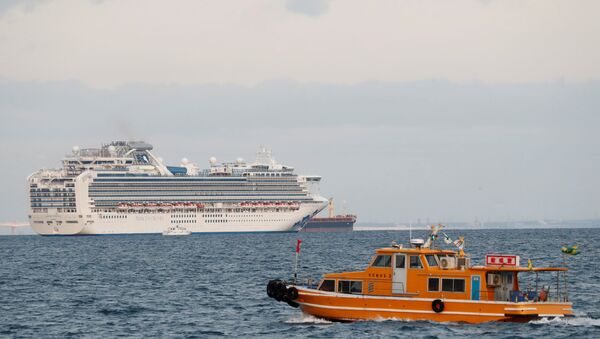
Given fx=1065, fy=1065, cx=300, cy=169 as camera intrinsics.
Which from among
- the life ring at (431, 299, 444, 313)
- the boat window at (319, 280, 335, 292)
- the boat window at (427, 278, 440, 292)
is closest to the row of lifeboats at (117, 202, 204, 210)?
the boat window at (319, 280, 335, 292)

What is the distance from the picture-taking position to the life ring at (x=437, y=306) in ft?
123

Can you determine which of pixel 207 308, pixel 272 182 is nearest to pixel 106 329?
pixel 207 308

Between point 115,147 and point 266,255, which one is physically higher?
point 115,147

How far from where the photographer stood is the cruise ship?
173 meters

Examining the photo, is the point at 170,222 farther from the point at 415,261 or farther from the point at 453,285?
the point at 453,285

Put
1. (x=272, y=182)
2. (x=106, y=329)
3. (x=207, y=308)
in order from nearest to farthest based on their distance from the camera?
1. (x=106, y=329)
2. (x=207, y=308)
3. (x=272, y=182)

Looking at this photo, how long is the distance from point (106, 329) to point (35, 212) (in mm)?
136155

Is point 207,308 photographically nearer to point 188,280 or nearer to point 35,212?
point 188,280

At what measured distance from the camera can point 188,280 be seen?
65.1m

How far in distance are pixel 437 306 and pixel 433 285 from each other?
0.88m

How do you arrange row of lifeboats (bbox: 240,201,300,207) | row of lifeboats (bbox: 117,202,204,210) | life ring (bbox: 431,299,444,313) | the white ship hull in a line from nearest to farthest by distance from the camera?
life ring (bbox: 431,299,444,313) < the white ship hull < row of lifeboats (bbox: 117,202,204,210) < row of lifeboats (bbox: 240,201,300,207)

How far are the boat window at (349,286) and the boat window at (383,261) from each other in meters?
0.92

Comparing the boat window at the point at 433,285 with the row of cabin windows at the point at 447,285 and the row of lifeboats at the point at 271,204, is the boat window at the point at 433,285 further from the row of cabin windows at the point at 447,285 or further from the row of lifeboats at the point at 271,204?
the row of lifeboats at the point at 271,204

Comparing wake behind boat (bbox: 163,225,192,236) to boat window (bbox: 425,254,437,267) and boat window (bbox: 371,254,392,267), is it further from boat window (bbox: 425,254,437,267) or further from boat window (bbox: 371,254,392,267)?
boat window (bbox: 425,254,437,267)
